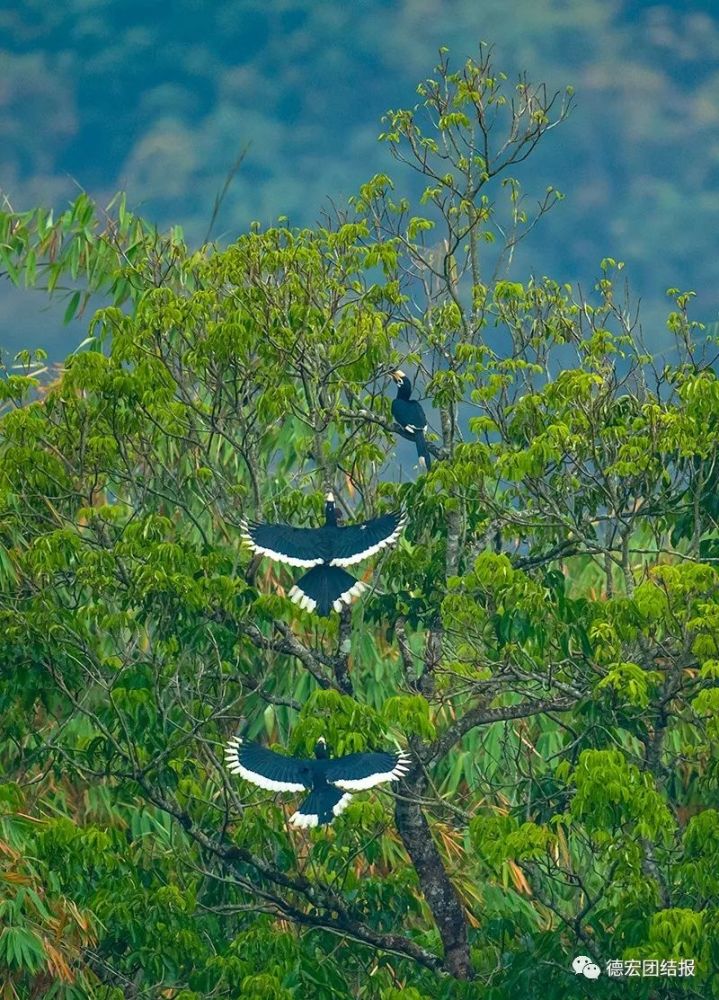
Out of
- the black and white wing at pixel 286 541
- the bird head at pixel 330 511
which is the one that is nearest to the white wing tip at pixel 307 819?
the black and white wing at pixel 286 541

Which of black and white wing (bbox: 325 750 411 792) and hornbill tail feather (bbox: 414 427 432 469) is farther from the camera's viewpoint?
hornbill tail feather (bbox: 414 427 432 469)

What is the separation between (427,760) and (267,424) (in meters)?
1.97

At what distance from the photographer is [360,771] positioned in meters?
8.12

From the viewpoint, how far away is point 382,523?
876 centimetres

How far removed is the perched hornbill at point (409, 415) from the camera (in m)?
9.07

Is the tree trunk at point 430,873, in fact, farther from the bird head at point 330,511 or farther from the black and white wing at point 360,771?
the bird head at point 330,511

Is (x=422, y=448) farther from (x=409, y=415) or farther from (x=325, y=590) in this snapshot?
(x=325, y=590)

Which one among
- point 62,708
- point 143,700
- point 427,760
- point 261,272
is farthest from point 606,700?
point 62,708

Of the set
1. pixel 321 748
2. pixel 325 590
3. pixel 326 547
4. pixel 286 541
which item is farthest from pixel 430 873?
pixel 286 541

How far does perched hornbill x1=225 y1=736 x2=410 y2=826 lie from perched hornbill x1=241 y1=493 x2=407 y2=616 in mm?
832

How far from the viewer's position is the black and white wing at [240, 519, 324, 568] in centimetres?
861

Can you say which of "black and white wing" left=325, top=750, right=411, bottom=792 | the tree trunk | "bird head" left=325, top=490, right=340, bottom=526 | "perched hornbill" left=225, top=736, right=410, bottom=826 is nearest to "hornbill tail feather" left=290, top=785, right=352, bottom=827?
"perched hornbill" left=225, top=736, right=410, bottom=826

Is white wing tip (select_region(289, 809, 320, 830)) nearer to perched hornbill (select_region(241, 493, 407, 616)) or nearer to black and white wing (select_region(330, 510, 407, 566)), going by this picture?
perched hornbill (select_region(241, 493, 407, 616))

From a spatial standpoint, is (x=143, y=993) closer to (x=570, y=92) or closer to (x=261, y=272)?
(x=261, y=272)
